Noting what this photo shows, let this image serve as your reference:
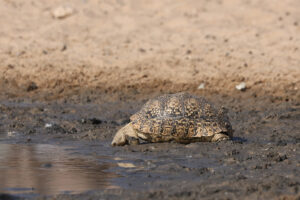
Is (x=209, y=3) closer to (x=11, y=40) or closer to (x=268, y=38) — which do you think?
(x=268, y=38)

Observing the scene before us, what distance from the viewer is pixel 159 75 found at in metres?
12.8

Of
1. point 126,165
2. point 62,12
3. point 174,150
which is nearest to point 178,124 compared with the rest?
point 174,150

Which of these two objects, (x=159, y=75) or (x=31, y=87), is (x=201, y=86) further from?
(x=31, y=87)

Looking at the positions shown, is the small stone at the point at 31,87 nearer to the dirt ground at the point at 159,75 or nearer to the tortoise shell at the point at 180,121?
the dirt ground at the point at 159,75

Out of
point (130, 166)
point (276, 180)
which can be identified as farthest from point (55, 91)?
point (276, 180)

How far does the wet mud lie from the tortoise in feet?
0.49

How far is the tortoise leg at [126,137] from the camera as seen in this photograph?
25.4 feet

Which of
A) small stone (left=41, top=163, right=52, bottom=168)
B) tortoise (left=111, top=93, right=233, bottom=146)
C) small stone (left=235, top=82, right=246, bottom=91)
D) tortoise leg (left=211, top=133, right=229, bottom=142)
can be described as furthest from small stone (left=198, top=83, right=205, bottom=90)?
small stone (left=41, top=163, right=52, bottom=168)

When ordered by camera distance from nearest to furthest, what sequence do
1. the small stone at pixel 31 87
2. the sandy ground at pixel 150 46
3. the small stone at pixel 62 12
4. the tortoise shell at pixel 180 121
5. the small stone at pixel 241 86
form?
the tortoise shell at pixel 180 121, the small stone at pixel 241 86, the sandy ground at pixel 150 46, the small stone at pixel 31 87, the small stone at pixel 62 12

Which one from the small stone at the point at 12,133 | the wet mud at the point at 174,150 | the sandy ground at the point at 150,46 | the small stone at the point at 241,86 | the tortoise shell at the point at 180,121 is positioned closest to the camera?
the wet mud at the point at 174,150

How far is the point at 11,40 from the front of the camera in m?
14.6

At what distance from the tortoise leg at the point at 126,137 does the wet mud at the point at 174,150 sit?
153 mm

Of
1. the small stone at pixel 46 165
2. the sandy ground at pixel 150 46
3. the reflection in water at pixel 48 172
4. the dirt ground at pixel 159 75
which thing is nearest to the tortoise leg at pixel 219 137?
the dirt ground at pixel 159 75

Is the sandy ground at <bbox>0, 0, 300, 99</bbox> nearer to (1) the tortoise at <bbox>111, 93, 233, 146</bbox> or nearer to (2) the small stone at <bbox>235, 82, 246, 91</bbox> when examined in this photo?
(2) the small stone at <bbox>235, 82, 246, 91</bbox>
